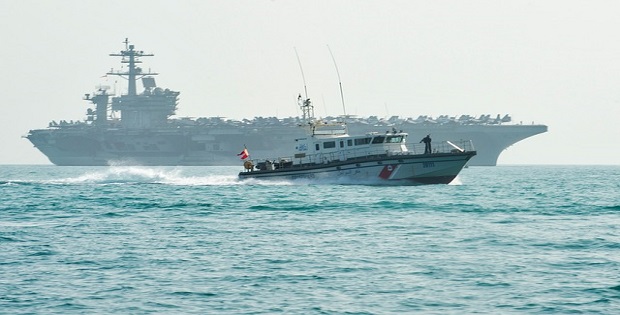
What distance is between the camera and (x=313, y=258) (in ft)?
74.2

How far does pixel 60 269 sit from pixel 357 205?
19.4 m

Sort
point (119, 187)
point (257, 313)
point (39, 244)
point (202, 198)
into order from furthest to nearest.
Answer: point (119, 187), point (202, 198), point (39, 244), point (257, 313)

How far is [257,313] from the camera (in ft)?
54.2

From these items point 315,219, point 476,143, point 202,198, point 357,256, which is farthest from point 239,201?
point 476,143

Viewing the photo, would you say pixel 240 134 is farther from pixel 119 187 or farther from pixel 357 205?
pixel 357 205

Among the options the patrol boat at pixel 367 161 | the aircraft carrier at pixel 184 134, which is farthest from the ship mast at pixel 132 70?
the patrol boat at pixel 367 161

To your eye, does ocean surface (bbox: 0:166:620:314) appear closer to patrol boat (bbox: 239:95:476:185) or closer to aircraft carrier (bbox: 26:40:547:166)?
patrol boat (bbox: 239:95:476:185)

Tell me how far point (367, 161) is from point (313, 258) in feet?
92.6

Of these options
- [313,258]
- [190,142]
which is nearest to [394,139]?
[313,258]

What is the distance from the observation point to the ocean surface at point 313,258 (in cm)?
1733

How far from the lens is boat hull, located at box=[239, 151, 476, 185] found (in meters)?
50.5

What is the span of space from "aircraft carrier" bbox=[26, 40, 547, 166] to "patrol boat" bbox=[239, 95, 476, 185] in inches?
3712

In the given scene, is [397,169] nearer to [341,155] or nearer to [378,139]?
[378,139]

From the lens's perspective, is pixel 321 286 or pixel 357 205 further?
pixel 357 205
